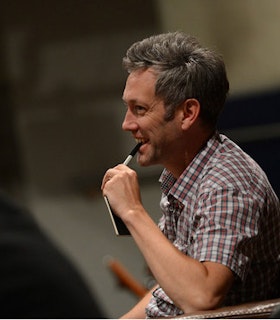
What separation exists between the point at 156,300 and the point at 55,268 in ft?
3.63

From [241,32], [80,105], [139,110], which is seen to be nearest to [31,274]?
[139,110]

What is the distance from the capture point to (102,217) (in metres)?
4.53

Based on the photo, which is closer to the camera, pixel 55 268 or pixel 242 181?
pixel 55 268

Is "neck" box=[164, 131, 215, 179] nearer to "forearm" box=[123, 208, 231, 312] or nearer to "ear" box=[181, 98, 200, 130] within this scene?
"ear" box=[181, 98, 200, 130]

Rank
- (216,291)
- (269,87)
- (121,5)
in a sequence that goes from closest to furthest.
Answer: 1. (216,291)
2. (269,87)
3. (121,5)

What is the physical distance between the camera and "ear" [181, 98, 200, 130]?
239 centimetres

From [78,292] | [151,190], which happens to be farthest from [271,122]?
[78,292]

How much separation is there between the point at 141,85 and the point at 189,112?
0.13m

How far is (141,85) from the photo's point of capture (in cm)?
241

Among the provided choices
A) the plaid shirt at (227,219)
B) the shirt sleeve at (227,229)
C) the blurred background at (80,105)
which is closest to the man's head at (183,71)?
the plaid shirt at (227,219)

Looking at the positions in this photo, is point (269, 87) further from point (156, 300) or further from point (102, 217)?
point (156, 300)

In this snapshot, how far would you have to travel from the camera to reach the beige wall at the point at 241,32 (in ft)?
13.0

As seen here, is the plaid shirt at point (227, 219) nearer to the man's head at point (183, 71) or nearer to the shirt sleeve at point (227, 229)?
the shirt sleeve at point (227, 229)

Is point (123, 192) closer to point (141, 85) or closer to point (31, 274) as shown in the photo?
point (141, 85)
